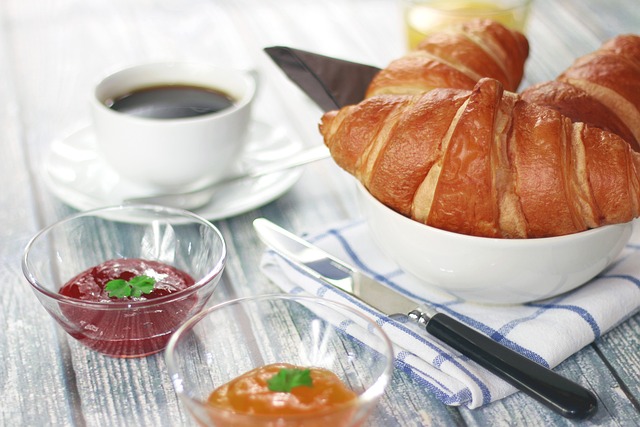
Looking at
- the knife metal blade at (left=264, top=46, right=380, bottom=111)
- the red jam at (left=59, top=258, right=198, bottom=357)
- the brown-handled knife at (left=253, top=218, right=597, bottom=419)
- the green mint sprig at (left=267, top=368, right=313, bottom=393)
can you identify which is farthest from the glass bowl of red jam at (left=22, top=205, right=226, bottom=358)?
the knife metal blade at (left=264, top=46, right=380, bottom=111)

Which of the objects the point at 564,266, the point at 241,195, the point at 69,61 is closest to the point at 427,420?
the point at 564,266

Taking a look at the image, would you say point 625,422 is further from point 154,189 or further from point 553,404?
point 154,189

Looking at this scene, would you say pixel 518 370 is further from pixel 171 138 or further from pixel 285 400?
pixel 171 138

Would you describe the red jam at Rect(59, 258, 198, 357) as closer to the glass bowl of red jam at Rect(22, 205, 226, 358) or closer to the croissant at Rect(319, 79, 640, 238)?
the glass bowl of red jam at Rect(22, 205, 226, 358)

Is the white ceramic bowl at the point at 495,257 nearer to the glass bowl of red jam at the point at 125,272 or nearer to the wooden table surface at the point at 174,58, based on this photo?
the wooden table surface at the point at 174,58

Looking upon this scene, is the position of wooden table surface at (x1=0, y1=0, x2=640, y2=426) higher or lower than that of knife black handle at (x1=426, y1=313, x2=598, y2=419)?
lower

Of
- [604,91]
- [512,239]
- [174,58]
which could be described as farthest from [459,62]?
[174,58]
